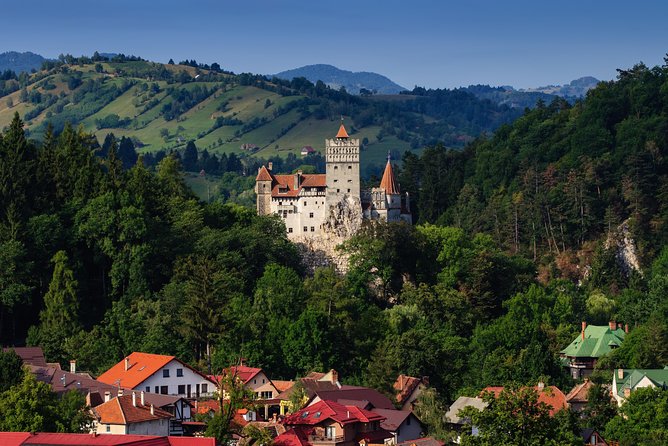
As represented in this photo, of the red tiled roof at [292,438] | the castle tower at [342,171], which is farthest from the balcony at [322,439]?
the castle tower at [342,171]

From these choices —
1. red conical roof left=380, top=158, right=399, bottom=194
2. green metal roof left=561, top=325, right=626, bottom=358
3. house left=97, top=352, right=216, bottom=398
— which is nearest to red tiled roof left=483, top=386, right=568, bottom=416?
green metal roof left=561, top=325, right=626, bottom=358

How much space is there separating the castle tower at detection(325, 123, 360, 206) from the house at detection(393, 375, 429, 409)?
23061 millimetres

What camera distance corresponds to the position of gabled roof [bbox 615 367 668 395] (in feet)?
261

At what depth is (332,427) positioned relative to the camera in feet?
219

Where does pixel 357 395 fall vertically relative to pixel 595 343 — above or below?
below

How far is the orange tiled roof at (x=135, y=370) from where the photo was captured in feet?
249

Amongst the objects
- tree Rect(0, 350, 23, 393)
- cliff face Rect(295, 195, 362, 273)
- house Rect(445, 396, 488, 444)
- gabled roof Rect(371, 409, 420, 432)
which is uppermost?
cliff face Rect(295, 195, 362, 273)

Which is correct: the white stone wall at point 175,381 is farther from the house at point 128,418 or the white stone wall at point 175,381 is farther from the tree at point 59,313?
the house at point 128,418

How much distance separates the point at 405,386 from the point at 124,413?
19.7m

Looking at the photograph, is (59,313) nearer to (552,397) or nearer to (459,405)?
(459,405)

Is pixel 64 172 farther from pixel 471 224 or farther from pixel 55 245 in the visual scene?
pixel 471 224

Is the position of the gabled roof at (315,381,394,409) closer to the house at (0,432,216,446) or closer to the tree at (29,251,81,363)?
the house at (0,432,216,446)

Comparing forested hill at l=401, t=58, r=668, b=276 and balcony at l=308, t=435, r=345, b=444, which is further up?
forested hill at l=401, t=58, r=668, b=276

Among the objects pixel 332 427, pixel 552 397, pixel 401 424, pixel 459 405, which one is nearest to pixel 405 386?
pixel 459 405
